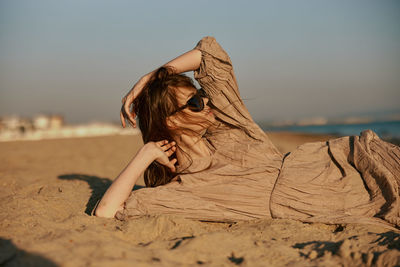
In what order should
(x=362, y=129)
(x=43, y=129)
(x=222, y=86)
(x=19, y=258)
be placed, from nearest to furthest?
(x=19, y=258)
(x=222, y=86)
(x=43, y=129)
(x=362, y=129)

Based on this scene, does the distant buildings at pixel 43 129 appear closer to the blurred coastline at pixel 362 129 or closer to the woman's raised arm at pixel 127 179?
the blurred coastline at pixel 362 129

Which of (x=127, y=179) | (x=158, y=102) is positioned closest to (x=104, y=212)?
(x=127, y=179)

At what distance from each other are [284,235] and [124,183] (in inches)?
49.1

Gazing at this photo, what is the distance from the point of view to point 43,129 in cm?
1941

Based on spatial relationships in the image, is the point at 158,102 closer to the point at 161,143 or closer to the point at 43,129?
the point at 161,143

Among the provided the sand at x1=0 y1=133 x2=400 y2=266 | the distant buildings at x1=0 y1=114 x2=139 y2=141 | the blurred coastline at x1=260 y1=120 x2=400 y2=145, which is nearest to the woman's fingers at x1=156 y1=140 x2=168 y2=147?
the sand at x1=0 y1=133 x2=400 y2=266

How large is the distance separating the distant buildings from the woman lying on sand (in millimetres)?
13692

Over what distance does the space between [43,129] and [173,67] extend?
754 inches

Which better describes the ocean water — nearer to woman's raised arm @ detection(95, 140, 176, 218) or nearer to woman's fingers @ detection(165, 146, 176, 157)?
woman's fingers @ detection(165, 146, 176, 157)

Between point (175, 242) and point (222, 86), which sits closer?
point (175, 242)

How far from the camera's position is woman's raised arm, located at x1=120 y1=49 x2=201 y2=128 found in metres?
2.59

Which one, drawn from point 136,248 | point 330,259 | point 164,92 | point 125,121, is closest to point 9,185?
point 125,121

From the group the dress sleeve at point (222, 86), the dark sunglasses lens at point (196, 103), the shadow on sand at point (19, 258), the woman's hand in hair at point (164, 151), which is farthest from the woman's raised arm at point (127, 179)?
the shadow on sand at point (19, 258)

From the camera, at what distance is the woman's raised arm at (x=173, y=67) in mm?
2586
